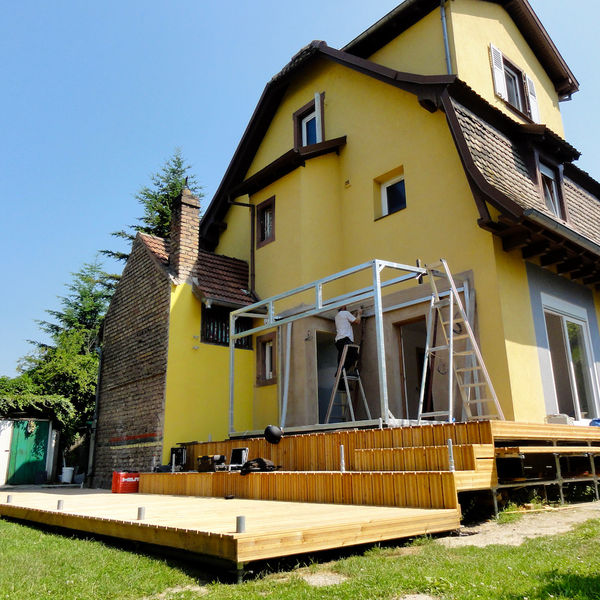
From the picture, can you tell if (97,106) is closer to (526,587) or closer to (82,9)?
(82,9)

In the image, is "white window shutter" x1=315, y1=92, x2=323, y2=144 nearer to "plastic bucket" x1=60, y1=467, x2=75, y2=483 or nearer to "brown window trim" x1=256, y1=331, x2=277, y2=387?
"brown window trim" x1=256, y1=331, x2=277, y2=387

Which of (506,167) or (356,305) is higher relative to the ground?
(506,167)

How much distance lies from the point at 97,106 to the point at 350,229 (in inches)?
246

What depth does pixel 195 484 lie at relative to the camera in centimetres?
825

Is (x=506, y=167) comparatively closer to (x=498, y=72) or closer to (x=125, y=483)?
(x=498, y=72)

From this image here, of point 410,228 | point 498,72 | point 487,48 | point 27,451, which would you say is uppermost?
point 487,48

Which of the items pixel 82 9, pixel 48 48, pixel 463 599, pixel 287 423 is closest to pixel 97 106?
pixel 48 48

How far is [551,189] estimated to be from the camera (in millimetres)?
11211

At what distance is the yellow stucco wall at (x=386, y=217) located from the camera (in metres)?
8.58

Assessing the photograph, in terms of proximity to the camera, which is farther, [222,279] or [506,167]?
[222,279]

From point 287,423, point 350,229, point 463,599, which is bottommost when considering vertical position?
point 463,599

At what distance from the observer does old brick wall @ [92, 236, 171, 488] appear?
36.3 ft

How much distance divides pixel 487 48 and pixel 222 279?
743 cm

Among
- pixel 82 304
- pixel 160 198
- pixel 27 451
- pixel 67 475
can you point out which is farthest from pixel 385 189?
pixel 82 304
